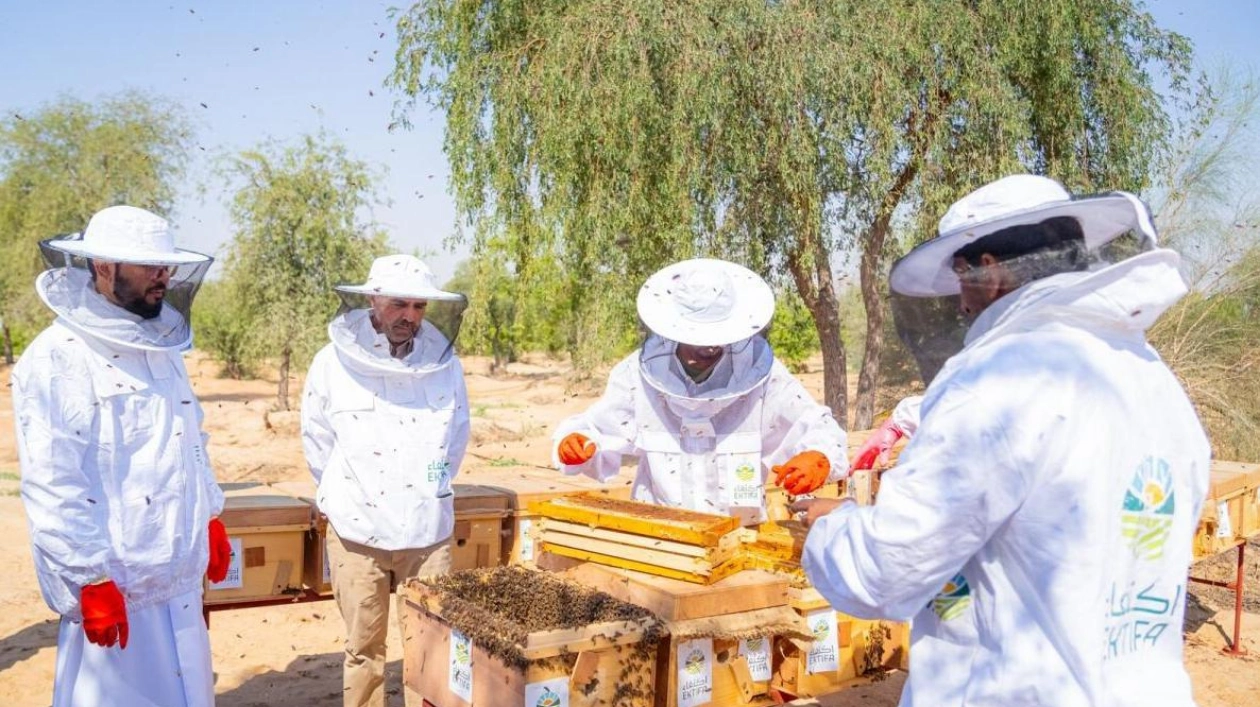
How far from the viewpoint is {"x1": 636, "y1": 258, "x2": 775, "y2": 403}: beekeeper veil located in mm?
3855

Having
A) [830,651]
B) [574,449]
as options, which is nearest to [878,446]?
[574,449]

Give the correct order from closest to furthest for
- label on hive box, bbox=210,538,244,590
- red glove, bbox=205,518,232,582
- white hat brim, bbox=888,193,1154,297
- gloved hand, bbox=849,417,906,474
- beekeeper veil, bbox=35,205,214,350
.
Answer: white hat brim, bbox=888,193,1154,297
beekeeper veil, bbox=35,205,214,350
red glove, bbox=205,518,232,582
label on hive box, bbox=210,538,244,590
gloved hand, bbox=849,417,906,474

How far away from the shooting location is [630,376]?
13.9 feet

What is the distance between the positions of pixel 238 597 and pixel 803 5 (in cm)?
887

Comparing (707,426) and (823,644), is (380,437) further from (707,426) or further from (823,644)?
(823,644)

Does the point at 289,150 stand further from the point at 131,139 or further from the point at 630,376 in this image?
the point at 630,376

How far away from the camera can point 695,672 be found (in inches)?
111

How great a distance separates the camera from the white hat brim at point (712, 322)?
3805mm

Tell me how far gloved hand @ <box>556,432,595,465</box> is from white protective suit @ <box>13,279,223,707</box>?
4.36 ft

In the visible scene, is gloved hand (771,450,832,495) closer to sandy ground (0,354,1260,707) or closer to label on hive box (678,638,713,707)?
label on hive box (678,638,713,707)

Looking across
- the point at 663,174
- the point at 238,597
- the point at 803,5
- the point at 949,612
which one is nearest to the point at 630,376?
the point at 238,597

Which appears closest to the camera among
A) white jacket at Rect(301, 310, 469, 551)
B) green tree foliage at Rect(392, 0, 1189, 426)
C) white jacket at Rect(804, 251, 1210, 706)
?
white jacket at Rect(804, 251, 1210, 706)

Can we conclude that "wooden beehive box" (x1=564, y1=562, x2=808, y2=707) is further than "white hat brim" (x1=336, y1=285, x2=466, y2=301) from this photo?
No

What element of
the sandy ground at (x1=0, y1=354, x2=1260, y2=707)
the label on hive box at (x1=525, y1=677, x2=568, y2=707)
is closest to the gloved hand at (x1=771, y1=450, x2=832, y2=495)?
the label on hive box at (x1=525, y1=677, x2=568, y2=707)
